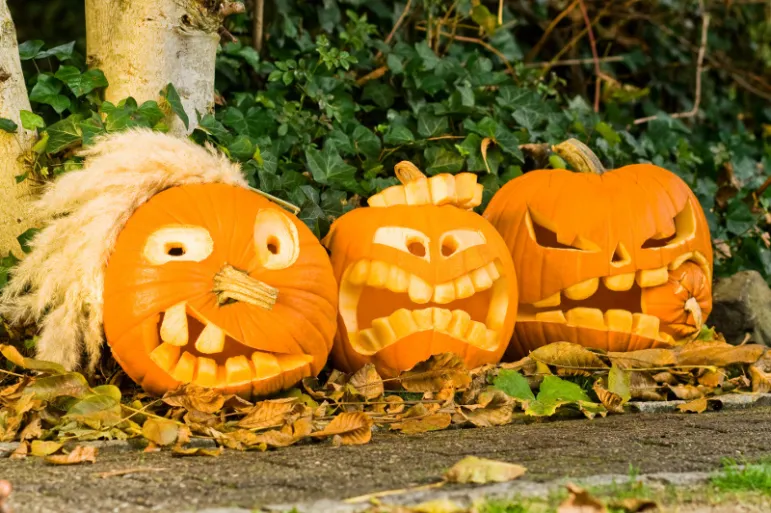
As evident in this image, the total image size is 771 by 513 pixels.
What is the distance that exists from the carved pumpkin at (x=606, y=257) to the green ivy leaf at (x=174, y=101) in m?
1.19

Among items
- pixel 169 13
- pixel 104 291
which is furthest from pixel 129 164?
pixel 169 13

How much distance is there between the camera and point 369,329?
323 cm

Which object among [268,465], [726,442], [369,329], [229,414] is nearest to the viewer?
[268,465]

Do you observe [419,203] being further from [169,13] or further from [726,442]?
[726,442]

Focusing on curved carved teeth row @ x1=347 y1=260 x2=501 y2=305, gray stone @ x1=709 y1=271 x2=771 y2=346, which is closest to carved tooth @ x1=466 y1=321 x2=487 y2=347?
curved carved teeth row @ x1=347 y1=260 x2=501 y2=305

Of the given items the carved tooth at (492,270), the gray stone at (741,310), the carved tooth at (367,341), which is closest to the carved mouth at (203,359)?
the carved tooth at (367,341)

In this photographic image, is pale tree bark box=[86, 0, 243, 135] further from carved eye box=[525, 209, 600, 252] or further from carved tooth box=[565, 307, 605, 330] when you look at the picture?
carved tooth box=[565, 307, 605, 330]

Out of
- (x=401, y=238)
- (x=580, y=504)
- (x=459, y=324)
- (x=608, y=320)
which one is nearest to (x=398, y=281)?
(x=401, y=238)

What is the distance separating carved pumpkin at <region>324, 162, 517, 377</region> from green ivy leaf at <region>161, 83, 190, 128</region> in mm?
640

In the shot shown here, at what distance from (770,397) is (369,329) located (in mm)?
1364

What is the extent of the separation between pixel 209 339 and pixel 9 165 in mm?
1033

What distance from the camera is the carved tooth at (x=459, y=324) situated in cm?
318

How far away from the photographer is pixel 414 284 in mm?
3127

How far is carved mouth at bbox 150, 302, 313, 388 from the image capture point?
2758 millimetres
